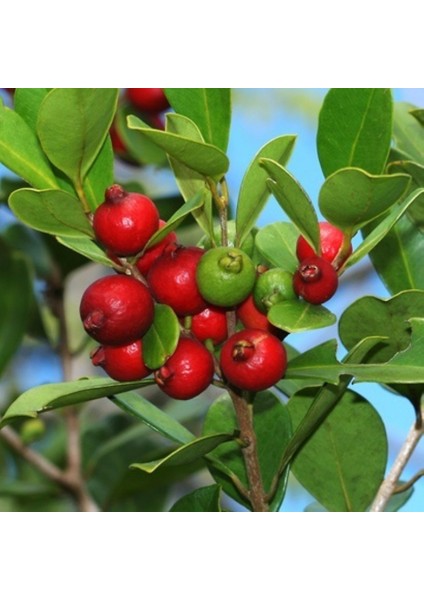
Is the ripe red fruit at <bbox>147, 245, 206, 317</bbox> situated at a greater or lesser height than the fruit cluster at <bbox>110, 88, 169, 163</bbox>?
greater

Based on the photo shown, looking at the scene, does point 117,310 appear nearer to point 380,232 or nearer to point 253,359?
point 253,359

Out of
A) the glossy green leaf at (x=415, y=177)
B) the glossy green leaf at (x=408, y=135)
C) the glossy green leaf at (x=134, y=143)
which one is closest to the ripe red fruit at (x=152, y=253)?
the glossy green leaf at (x=415, y=177)

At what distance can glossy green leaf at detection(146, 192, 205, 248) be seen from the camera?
886 millimetres

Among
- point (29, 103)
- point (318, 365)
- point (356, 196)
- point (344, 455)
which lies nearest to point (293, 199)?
point (356, 196)

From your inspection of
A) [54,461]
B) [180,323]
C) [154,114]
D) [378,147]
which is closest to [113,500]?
[54,461]

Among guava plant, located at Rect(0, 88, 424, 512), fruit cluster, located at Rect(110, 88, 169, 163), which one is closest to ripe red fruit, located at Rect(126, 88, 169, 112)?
fruit cluster, located at Rect(110, 88, 169, 163)

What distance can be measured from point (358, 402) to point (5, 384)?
53.9 inches

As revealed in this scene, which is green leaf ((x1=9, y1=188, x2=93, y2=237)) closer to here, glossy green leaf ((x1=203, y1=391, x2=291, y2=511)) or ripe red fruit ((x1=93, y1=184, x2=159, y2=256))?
ripe red fruit ((x1=93, y1=184, x2=159, y2=256))

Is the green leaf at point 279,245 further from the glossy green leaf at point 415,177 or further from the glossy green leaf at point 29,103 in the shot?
the glossy green leaf at point 29,103

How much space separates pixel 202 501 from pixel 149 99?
0.88 meters

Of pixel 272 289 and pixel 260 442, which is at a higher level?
pixel 272 289

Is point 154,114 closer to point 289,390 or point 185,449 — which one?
point 289,390

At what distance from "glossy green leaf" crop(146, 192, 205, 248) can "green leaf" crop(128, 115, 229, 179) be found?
0.02 m

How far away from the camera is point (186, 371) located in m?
0.92
